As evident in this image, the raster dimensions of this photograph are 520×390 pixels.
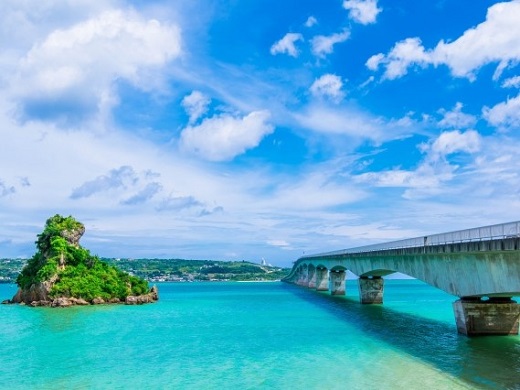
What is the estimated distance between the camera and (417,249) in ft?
136

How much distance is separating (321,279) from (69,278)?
219 ft

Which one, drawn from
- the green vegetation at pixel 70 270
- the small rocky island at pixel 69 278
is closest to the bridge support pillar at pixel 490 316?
the small rocky island at pixel 69 278

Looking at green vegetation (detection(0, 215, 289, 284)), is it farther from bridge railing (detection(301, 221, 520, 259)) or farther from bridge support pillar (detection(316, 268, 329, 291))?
bridge support pillar (detection(316, 268, 329, 291))

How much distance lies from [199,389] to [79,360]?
1087 centimetres

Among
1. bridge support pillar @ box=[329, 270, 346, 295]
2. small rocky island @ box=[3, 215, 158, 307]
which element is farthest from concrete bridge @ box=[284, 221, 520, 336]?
bridge support pillar @ box=[329, 270, 346, 295]

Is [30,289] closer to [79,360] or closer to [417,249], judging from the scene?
[79,360]

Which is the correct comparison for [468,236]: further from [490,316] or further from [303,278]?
[303,278]

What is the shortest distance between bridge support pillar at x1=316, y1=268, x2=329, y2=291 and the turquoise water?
70.3m

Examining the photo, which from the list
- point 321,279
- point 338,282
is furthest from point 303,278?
point 338,282

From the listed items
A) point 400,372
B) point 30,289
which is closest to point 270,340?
point 400,372

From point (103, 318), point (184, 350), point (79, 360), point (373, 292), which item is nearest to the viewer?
point (79, 360)

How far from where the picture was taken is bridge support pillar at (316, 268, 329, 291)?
12038 cm

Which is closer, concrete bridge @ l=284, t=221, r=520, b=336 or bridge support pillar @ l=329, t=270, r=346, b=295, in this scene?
concrete bridge @ l=284, t=221, r=520, b=336

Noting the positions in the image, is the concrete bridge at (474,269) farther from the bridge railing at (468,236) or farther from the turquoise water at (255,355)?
the turquoise water at (255,355)
